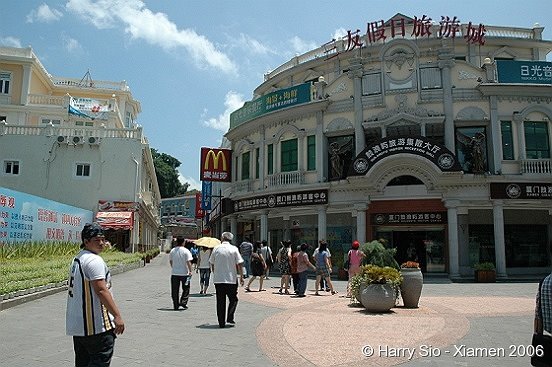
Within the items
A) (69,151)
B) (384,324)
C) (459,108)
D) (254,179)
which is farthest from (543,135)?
(69,151)

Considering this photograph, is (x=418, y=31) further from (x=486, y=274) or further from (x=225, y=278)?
(x=225, y=278)

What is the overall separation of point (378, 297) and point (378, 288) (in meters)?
0.20

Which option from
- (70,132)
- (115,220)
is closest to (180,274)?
(115,220)

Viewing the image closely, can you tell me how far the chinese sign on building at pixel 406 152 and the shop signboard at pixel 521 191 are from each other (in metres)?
2.26

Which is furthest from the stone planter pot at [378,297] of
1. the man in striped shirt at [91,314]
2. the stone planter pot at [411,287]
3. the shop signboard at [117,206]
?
the shop signboard at [117,206]

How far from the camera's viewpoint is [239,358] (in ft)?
21.5

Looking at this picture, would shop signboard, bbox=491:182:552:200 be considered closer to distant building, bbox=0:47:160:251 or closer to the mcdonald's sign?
the mcdonald's sign

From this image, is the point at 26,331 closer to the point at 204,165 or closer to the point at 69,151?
the point at 204,165

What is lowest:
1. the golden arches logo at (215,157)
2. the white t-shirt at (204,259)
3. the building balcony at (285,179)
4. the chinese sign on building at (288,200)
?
the white t-shirt at (204,259)

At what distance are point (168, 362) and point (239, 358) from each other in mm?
978

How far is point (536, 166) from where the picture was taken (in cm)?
2131

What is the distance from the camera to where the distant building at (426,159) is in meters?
20.9

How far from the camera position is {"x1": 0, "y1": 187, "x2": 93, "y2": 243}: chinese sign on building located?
57.0 feet

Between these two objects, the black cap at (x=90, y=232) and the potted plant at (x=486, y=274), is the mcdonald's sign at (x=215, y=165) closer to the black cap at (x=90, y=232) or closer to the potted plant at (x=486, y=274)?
the potted plant at (x=486, y=274)
